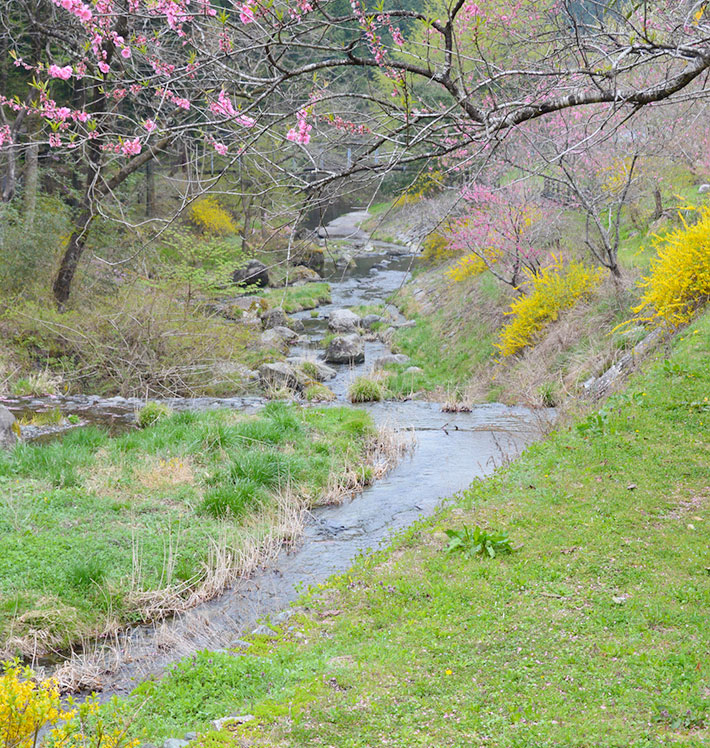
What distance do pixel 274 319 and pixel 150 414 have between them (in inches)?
405

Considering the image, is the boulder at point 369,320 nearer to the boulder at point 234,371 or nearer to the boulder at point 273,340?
the boulder at point 273,340

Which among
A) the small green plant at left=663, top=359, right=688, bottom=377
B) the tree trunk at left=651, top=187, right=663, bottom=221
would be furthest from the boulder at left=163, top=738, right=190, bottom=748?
the tree trunk at left=651, top=187, right=663, bottom=221

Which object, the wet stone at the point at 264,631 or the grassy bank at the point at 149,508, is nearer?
the wet stone at the point at 264,631

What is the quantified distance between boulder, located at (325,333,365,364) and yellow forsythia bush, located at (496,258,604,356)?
158 inches

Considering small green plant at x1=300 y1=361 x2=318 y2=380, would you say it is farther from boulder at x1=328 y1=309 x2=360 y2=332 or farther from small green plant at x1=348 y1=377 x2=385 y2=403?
boulder at x1=328 y1=309 x2=360 y2=332

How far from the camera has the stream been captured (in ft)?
16.7

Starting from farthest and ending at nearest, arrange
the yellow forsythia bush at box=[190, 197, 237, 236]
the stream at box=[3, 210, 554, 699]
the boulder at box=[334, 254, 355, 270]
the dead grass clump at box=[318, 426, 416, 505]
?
the yellow forsythia bush at box=[190, 197, 237, 236], the dead grass clump at box=[318, 426, 416, 505], the stream at box=[3, 210, 554, 699], the boulder at box=[334, 254, 355, 270]

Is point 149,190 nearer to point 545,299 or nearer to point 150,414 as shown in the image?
point 150,414

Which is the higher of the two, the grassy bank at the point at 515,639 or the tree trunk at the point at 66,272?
the tree trunk at the point at 66,272

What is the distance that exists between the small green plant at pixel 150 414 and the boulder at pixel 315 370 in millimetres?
4550

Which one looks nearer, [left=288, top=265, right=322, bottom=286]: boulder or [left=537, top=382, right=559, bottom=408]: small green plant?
[left=537, top=382, right=559, bottom=408]: small green plant

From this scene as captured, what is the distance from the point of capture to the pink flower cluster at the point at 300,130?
4371 millimetres

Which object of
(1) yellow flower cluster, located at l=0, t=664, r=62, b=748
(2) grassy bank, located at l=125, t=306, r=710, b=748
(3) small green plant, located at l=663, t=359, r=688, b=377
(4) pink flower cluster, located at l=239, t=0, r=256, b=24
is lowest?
(2) grassy bank, located at l=125, t=306, r=710, b=748

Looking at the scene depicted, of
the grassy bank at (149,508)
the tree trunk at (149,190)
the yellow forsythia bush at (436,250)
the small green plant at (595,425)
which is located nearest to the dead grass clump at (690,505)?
the small green plant at (595,425)
